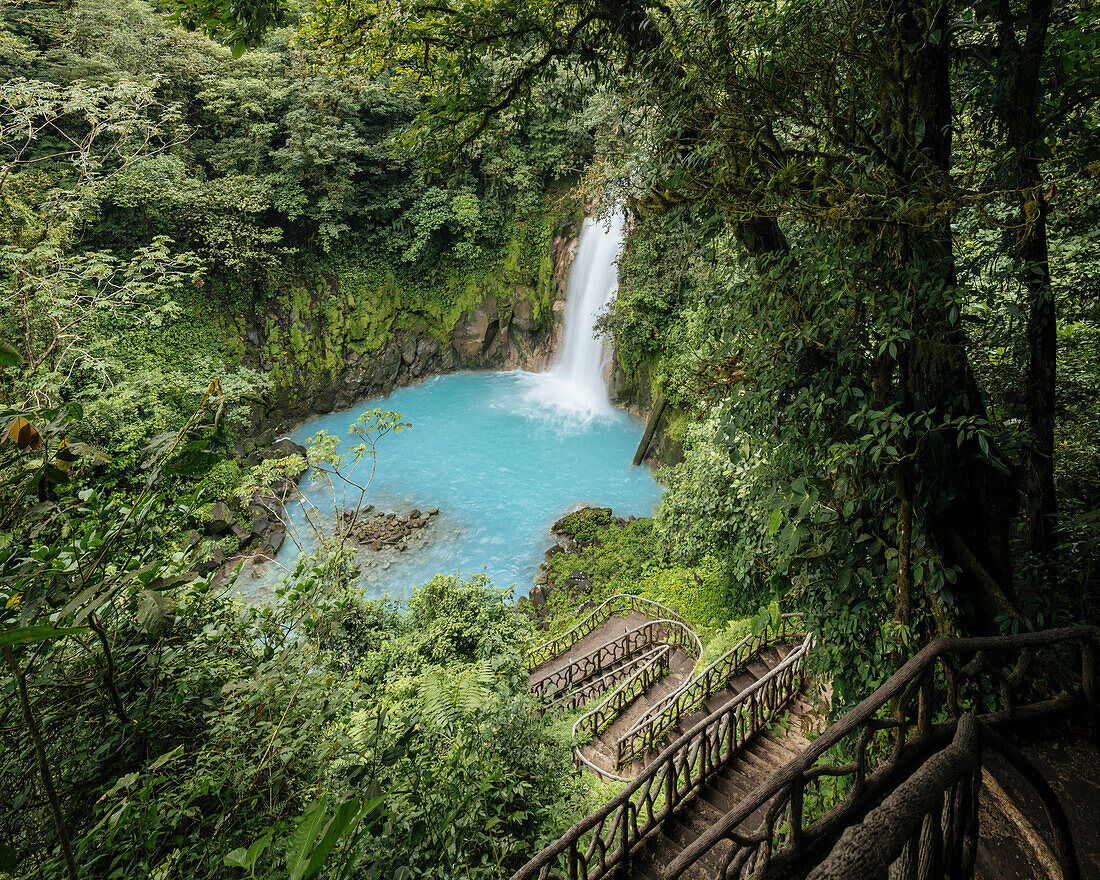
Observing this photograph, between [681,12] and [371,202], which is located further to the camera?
[371,202]

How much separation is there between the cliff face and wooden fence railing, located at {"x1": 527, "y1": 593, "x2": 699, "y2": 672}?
40.9 ft

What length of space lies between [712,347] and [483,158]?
1849 cm

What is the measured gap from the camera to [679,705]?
613 centimetres

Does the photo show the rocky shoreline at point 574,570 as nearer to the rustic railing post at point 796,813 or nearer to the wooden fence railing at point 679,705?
the wooden fence railing at point 679,705

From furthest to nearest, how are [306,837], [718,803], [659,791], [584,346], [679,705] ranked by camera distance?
[584,346] < [679,705] < [718,803] < [659,791] < [306,837]

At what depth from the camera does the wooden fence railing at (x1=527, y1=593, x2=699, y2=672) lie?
350 inches

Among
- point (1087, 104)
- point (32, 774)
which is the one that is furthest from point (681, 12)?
point (32, 774)

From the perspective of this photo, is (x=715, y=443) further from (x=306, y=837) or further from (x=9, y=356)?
(x=9, y=356)

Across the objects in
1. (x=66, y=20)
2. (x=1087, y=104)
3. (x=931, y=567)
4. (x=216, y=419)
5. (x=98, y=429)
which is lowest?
(x=98, y=429)

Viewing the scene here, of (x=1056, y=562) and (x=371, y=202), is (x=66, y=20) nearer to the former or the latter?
(x=371, y=202)

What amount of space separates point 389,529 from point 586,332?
9995mm

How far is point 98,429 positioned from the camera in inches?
387

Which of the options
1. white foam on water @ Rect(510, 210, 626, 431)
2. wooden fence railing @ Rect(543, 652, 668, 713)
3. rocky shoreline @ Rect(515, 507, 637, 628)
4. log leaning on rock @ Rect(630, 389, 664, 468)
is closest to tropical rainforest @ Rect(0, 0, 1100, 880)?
wooden fence railing @ Rect(543, 652, 668, 713)

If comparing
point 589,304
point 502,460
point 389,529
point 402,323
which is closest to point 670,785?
point 389,529
